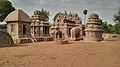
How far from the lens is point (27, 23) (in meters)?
Answer: 37.1

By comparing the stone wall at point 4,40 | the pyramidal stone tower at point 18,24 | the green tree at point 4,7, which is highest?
the green tree at point 4,7

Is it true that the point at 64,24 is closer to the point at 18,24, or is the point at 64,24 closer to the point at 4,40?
the point at 18,24

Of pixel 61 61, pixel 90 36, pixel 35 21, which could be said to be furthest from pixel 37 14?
pixel 61 61

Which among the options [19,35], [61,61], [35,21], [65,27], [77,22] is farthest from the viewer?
[77,22]

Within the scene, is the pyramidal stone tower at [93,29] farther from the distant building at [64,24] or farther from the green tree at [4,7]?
the green tree at [4,7]

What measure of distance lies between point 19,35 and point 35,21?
1087 cm

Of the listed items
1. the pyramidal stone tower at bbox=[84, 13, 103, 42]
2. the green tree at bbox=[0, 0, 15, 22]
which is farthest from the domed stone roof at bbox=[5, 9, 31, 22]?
the green tree at bbox=[0, 0, 15, 22]

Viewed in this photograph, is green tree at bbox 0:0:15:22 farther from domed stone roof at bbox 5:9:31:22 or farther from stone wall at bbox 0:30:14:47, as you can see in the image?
stone wall at bbox 0:30:14:47

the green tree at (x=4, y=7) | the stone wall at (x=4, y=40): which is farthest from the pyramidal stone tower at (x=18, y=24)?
the green tree at (x=4, y=7)

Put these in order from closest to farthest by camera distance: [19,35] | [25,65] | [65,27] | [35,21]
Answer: [25,65], [19,35], [35,21], [65,27]

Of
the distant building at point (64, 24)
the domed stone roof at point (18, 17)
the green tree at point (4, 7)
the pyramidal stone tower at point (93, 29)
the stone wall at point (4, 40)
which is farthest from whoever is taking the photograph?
the green tree at point (4, 7)

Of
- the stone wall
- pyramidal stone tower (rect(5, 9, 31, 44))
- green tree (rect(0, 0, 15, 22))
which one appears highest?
green tree (rect(0, 0, 15, 22))

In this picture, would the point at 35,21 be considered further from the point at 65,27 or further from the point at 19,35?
the point at 19,35

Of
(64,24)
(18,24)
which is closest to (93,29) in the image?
(18,24)
